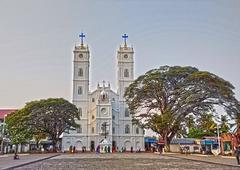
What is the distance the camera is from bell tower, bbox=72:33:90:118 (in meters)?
69.1

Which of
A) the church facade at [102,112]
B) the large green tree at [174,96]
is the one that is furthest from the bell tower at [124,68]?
the large green tree at [174,96]

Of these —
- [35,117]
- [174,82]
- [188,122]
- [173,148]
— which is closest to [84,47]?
[35,117]

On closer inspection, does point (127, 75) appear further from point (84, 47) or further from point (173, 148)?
point (173, 148)

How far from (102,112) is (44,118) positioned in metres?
18.1

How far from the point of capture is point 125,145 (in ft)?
226

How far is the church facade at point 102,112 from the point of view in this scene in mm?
66875

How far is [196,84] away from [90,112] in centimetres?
4015

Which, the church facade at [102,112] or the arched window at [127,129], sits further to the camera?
the arched window at [127,129]

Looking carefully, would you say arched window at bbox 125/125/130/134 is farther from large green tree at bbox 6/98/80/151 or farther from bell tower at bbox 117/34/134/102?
large green tree at bbox 6/98/80/151

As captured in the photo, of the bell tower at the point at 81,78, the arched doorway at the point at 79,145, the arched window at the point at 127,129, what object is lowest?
the arched doorway at the point at 79,145

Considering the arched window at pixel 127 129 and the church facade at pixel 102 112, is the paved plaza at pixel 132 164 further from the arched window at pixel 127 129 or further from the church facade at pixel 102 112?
the arched window at pixel 127 129

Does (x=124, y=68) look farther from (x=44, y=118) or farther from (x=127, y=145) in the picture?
(x=44, y=118)

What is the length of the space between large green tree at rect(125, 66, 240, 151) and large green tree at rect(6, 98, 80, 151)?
48.1 ft

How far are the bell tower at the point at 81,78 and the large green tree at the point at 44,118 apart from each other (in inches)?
533
